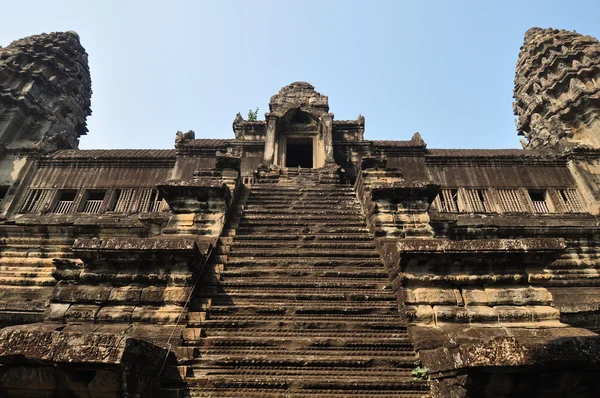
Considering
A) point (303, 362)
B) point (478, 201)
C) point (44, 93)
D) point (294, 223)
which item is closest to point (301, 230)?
point (294, 223)

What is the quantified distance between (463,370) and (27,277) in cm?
1164

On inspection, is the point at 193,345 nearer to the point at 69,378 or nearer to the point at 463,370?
the point at 69,378

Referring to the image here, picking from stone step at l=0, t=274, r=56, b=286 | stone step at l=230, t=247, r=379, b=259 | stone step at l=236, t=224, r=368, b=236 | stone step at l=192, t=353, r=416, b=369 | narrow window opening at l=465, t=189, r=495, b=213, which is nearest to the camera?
stone step at l=192, t=353, r=416, b=369

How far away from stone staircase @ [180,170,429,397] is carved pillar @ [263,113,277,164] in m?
5.94

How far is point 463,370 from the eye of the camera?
379 centimetres

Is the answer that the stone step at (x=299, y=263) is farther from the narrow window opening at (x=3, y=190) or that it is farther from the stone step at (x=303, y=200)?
the narrow window opening at (x=3, y=190)

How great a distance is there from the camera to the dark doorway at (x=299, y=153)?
15.5 metres

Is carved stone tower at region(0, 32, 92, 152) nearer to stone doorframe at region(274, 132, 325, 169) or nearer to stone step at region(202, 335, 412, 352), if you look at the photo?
stone doorframe at region(274, 132, 325, 169)

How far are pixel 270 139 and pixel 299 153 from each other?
3225 mm

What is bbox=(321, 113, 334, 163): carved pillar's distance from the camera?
13555 mm

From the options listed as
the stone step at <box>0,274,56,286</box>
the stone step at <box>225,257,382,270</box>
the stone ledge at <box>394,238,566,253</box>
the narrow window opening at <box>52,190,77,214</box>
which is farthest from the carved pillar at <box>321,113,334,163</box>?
the narrow window opening at <box>52,190,77,214</box>

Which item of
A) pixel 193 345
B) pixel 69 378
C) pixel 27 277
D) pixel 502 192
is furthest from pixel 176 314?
pixel 502 192

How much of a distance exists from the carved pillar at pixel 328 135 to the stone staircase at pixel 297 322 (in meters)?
5.95

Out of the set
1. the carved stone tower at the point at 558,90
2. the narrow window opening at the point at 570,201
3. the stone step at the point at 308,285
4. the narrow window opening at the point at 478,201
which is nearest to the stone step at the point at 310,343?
the stone step at the point at 308,285
